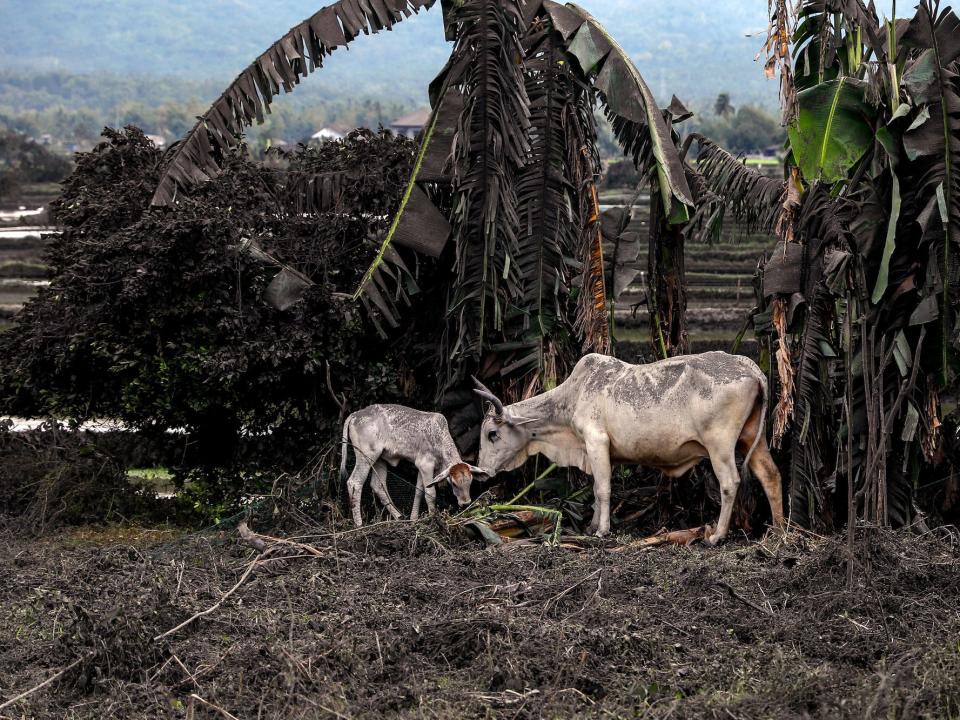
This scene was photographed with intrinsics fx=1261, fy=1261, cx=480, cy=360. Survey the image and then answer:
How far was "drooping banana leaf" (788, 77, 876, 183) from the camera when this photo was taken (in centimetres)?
752

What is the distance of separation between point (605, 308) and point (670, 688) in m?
4.27

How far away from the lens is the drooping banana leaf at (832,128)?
7.52 meters

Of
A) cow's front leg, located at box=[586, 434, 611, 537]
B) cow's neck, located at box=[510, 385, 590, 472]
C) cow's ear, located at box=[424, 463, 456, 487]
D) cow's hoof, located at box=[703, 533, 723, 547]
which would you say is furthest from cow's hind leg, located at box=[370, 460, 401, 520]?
cow's hoof, located at box=[703, 533, 723, 547]

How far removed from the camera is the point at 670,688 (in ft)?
18.6

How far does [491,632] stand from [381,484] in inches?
114

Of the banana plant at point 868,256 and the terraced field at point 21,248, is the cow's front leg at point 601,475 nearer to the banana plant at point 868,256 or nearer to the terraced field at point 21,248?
the banana plant at point 868,256

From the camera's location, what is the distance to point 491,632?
6137 millimetres

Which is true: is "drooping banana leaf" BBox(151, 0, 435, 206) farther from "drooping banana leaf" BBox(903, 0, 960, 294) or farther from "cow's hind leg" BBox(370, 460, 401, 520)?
"drooping banana leaf" BBox(903, 0, 960, 294)

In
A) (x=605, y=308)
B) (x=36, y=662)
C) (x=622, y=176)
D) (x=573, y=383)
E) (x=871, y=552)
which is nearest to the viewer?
(x=36, y=662)

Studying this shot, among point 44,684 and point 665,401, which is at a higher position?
point 665,401

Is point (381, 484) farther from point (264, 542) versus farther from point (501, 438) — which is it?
point (264, 542)

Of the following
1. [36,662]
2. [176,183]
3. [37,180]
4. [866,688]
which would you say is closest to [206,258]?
[176,183]

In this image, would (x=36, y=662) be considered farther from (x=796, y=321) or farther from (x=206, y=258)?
(x=796, y=321)

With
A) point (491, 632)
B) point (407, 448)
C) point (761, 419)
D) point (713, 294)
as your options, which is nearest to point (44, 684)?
point (491, 632)
